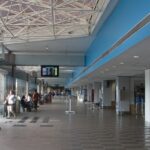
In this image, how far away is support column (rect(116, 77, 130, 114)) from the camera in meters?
30.6

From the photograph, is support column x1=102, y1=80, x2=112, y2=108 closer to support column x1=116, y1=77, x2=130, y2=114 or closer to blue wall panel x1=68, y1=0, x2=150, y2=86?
support column x1=116, y1=77, x2=130, y2=114

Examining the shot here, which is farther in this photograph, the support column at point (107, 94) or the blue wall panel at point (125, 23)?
the support column at point (107, 94)

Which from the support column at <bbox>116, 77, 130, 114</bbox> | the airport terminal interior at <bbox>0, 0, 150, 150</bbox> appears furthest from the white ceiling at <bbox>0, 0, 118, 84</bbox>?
the support column at <bbox>116, 77, 130, 114</bbox>

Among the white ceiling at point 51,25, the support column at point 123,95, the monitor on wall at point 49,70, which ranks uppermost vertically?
the white ceiling at point 51,25

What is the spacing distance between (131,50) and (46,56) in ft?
60.3

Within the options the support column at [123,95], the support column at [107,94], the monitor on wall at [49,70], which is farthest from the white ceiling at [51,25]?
the support column at [107,94]

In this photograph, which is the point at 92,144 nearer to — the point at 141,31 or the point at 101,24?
the point at 141,31

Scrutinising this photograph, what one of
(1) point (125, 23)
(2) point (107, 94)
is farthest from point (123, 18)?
(2) point (107, 94)

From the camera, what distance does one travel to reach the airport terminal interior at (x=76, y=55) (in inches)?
487

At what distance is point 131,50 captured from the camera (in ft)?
41.0

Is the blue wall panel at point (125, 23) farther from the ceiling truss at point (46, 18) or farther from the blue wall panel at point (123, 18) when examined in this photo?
the ceiling truss at point (46, 18)

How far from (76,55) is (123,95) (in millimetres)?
4811

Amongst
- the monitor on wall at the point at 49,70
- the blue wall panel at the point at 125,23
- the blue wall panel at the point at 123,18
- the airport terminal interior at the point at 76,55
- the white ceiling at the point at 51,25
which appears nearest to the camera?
the blue wall panel at the point at 125,23

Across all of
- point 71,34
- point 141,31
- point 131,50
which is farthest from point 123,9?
point 71,34
